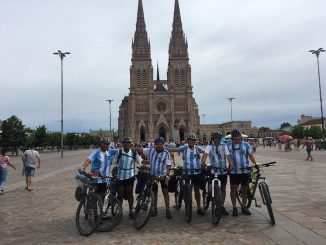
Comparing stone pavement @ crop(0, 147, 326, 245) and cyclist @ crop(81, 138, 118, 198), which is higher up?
cyclist @ crop(81, 138, 118, 198)

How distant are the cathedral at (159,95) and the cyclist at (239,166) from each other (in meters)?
98.5

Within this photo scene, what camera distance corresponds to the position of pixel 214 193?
7.59 m

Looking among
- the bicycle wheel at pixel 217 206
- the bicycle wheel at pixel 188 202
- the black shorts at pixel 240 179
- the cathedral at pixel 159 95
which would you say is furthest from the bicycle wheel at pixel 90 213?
the cathedral at pixel 159 95

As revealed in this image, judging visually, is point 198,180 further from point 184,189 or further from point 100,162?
point 100,162

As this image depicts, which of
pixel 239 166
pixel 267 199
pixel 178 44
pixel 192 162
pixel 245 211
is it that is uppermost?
pixel 178 44

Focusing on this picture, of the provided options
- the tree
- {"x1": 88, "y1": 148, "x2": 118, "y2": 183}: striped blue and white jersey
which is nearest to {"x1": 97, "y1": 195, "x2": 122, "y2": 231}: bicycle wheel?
{"x1": 88, "y1": 148, "x2": 118, "y2": 183}: striped blue and white jersey

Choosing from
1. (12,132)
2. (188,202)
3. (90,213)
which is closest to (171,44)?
(12,132)

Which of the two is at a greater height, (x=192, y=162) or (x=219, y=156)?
(x=219, y=156)

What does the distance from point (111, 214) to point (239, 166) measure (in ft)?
8.91

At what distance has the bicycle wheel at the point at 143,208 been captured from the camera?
716 centimetres

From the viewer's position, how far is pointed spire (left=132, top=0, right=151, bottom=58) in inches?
4267

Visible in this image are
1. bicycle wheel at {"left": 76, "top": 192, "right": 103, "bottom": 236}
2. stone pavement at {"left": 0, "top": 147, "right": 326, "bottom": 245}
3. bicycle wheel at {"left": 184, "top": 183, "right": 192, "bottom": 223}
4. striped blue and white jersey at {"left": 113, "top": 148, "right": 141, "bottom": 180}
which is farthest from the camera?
striped blue and white jersey at {"left": 113, "top": 148, "right": 141, "bottom": 180}

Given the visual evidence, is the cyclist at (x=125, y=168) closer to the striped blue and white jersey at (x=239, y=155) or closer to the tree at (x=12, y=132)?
the striped blue and white jersey at (x=239, y=155)

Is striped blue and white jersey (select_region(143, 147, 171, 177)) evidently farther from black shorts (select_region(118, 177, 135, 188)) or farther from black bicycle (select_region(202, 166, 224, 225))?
black bicycle (select_region(202, 166, 224, 225))
